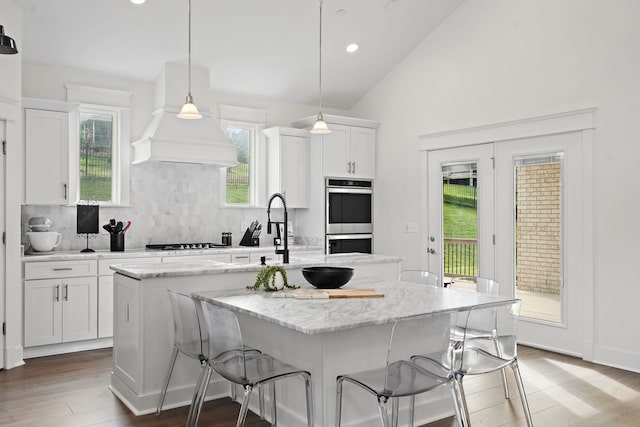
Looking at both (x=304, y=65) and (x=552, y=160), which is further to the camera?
(x=304, y=65)

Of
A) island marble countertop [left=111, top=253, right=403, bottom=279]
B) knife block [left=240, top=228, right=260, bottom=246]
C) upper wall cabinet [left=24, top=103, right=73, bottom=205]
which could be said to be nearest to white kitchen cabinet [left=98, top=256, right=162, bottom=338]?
upper wall cabinet [left=24, top=103, right=73, bottom=205]

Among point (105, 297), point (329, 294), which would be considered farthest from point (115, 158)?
point (329, 294)

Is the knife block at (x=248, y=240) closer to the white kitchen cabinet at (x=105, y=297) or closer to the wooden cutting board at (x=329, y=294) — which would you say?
the white kitchen cabinet at (x=105, y=297)

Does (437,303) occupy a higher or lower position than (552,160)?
lower

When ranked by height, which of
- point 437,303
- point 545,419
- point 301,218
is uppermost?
point 301,218

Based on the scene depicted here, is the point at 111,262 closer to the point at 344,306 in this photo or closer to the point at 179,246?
the point at 179,246

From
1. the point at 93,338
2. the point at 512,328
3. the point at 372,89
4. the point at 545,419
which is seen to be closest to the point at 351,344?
the point at 512,328

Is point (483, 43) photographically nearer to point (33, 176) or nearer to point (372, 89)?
point (372, 89)

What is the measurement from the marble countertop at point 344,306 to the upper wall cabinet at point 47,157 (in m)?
2.57

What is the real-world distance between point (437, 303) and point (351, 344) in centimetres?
52

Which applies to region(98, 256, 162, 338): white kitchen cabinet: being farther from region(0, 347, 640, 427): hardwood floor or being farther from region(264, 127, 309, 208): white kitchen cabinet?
region(264, 127, 309, 208): white kitchen cabinet

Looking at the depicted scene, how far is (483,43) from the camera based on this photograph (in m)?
5.67

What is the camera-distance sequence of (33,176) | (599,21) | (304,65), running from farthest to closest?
(304,65), (33,176), (599,21)

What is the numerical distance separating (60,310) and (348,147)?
364 centimetres
